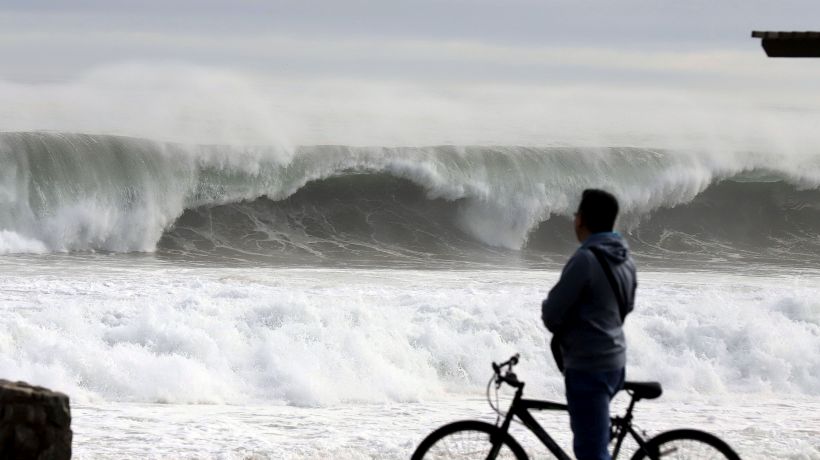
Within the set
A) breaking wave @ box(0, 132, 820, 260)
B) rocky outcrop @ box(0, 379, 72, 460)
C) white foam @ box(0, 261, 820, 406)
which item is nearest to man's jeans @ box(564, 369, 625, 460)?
rocky outcrop @ box(0, 379, 72, 460)

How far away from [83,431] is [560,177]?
2116cm

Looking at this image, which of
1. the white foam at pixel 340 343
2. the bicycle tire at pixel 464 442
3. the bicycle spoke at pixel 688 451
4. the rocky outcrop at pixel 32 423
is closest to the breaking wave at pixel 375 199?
the white foam at pixel 340 343

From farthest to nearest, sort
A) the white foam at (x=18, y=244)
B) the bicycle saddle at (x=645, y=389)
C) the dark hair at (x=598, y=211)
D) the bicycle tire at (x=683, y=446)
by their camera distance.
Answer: the white foam at (x=18, y=244) < the bicycle tire at (x=683, y=446) < the bicycle saddle at (x=645, y=389) < the dark hair at (x=598, y=211)

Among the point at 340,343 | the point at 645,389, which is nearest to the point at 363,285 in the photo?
the point at 340,343

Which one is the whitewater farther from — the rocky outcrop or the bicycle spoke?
the bicycle spoke

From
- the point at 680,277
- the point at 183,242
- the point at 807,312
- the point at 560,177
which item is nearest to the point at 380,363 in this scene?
the point at 807,312

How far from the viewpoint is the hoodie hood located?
13.3 ft

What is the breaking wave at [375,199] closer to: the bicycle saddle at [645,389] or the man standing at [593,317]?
the bicycle saddle at [645,389]

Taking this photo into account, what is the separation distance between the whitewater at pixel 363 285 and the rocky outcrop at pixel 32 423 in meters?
1.80

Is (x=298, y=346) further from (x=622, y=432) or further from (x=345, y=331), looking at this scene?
(x=622, y=432)

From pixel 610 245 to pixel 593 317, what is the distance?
26 cm

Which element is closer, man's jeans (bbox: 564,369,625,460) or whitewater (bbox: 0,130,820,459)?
man's jeans (bbox: 564,369,625,460)

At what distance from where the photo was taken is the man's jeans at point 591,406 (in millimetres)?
4109

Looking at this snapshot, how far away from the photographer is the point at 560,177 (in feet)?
90.9
